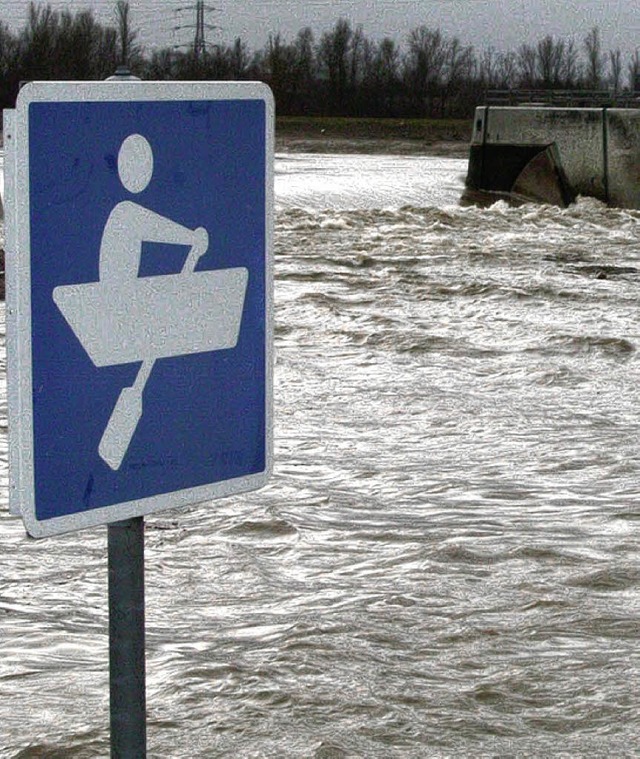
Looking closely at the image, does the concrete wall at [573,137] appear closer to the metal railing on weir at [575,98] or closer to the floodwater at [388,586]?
the metal railing on weir at [575,98]

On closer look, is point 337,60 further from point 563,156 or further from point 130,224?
point 130,224

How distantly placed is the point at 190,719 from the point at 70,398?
2.69m

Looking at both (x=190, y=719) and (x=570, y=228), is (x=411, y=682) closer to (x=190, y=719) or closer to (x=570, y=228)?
(x=190, y=719)

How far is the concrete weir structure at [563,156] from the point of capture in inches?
1194

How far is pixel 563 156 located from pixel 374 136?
24134mm

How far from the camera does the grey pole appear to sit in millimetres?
2111

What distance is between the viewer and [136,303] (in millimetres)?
2064

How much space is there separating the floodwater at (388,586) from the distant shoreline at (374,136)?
37.8 m

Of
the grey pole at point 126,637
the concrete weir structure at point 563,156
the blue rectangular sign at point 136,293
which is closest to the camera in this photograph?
the blue rectangular sign at point 136,293

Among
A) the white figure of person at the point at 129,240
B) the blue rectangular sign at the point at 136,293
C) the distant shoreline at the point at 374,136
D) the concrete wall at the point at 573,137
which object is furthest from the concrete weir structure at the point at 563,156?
the white figure of person at the point at 129,240

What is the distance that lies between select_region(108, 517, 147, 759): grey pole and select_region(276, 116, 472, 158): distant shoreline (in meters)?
45.3

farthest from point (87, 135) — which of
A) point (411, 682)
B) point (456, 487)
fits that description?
point (456, 487)

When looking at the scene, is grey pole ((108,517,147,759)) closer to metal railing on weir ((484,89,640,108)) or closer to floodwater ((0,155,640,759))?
floodwater ((0,155,640,759))

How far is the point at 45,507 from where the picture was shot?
206cm
